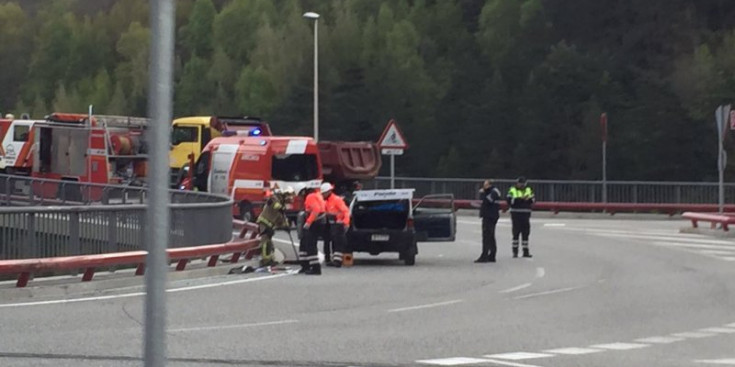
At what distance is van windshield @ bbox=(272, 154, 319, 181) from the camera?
35.8 meters

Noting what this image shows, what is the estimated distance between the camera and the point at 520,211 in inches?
1056

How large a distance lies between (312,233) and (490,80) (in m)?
53.0

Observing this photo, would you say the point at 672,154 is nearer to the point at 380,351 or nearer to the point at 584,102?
the point at 584,102

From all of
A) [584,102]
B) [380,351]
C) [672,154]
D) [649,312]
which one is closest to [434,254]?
[649,312]

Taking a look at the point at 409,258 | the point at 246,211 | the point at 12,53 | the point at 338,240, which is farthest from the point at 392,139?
the point at 12,53

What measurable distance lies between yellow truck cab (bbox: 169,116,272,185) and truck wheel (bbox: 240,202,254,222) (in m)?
5.81

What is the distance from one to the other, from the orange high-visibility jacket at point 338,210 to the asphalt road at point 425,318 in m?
0.95

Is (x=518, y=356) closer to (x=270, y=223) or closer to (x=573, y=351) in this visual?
(x=573, y=351)

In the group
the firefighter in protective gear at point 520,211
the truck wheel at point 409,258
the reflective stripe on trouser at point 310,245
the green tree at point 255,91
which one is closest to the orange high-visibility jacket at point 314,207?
the reflective stripe on trouser at point 310,245

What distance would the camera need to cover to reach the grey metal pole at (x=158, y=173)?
3.62 meters

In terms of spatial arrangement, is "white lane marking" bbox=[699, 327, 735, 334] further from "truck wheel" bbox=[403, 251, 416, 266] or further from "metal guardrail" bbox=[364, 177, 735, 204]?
"metal guardrail" bbox=[364, 177, 735, 204]

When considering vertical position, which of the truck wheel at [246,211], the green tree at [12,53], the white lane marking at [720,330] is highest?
the green tree at [12,53]

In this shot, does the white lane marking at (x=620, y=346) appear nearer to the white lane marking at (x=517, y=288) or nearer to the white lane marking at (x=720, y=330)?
the white lane marking at (x=720, y=330)

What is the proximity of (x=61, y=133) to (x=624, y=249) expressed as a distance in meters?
20.0
